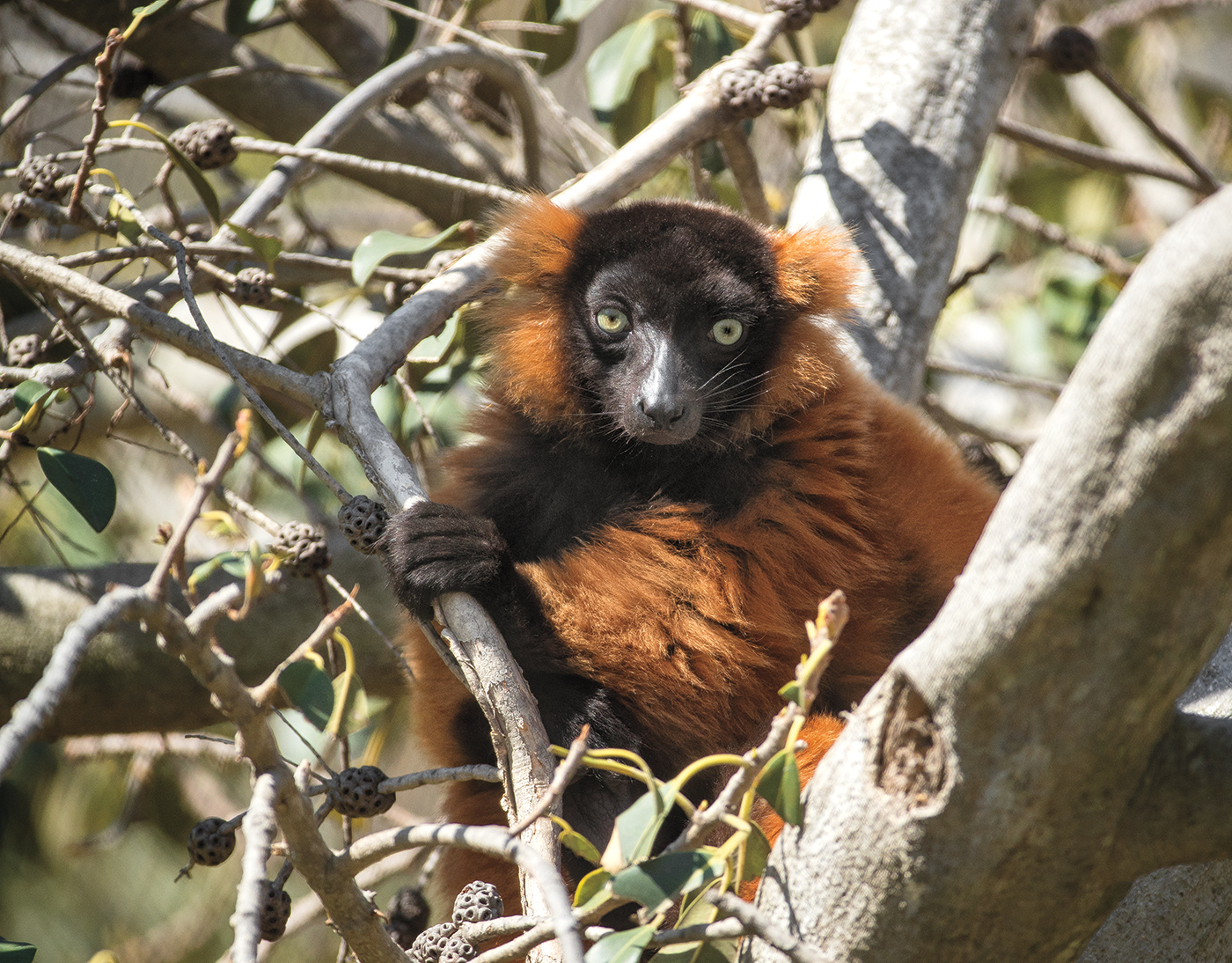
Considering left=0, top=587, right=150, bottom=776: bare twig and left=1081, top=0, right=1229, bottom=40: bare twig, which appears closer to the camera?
left=0, top=587, right=150, bottom=776: bare twig

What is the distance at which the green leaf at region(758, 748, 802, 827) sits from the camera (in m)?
1.58

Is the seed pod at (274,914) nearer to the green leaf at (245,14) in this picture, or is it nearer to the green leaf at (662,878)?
the green leaf at (662,878)

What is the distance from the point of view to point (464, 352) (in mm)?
4176

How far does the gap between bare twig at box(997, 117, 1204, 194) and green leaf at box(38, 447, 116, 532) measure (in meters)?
3.48

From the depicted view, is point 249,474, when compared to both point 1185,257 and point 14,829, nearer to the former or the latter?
point 14,829

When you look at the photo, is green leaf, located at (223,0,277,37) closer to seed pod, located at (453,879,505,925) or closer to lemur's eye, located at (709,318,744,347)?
lemur's eye, located at (709,318,744,347)

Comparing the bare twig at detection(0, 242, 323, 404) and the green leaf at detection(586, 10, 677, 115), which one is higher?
the green leaf at detection(586, 10, 677, 115)

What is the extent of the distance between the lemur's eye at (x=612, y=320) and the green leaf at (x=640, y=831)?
72.3 inches

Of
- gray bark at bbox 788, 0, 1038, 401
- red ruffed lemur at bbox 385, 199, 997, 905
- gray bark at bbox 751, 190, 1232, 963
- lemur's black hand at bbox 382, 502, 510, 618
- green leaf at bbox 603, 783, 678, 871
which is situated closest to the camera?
gray bark at bbox 751, 190, 1232, 963

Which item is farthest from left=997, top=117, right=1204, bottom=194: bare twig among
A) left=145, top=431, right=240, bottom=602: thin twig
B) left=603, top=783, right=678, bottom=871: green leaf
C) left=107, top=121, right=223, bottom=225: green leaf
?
left=145, top=431, right=240, bottom=602: thin twig

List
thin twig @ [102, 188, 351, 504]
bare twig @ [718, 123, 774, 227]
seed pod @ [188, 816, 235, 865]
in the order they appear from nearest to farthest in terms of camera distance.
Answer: seed pod @ [188, 816, 235, 865]
thin twig @ [102, 188, 351, 504]
bare twig @ [718, 123, 774, 227]

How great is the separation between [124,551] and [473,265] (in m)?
4.09

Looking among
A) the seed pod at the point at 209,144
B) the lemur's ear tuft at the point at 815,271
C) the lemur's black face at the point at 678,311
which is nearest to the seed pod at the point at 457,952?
the lemur's black face at the point at 678,311

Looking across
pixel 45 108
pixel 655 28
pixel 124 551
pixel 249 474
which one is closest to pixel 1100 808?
pixel 655 28
